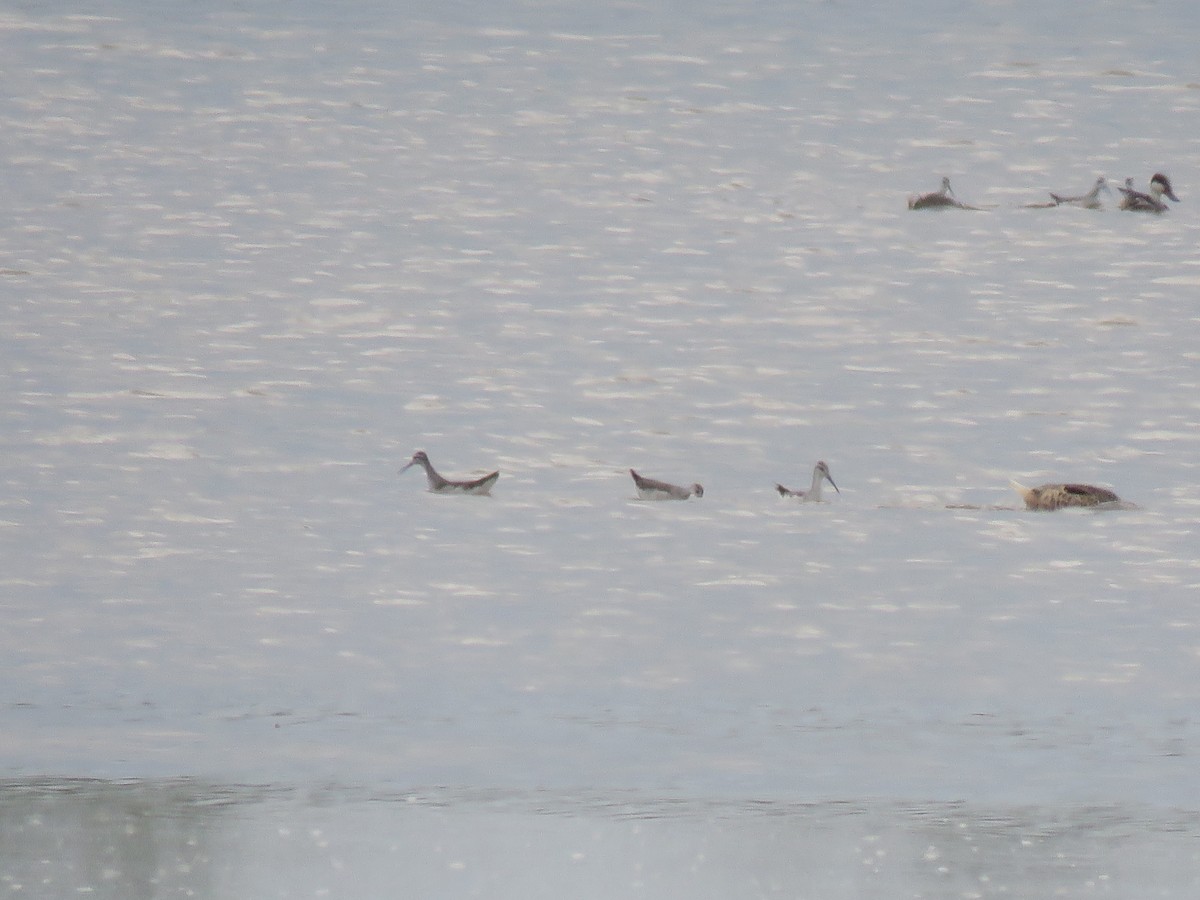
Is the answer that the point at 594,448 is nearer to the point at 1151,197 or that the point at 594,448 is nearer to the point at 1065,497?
the point at 1065,497

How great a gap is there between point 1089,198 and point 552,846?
50.5 feet

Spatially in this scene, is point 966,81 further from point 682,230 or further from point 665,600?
point 665,600

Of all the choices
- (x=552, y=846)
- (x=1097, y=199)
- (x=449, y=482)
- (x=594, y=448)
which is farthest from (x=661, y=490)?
(x=1097, y=199)

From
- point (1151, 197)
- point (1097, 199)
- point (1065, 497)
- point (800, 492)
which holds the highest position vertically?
point (1065, 497)

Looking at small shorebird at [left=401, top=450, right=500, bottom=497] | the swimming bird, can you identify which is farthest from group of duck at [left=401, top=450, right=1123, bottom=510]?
the swimming bird

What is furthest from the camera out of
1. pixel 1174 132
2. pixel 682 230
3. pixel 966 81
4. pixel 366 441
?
pixel 966 81

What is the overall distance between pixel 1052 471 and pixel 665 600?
4.06 metres

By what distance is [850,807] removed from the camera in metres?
7.52

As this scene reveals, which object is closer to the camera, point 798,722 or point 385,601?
point 798,722

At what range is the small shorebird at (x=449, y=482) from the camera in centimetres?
1352

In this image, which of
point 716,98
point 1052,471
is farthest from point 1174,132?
point 1052,471

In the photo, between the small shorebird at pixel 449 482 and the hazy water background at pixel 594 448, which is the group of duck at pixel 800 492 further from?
the hazy water background at pixel 594 448

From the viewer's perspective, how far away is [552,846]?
7.11 meters

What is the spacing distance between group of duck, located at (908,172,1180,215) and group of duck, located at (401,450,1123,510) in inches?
307
